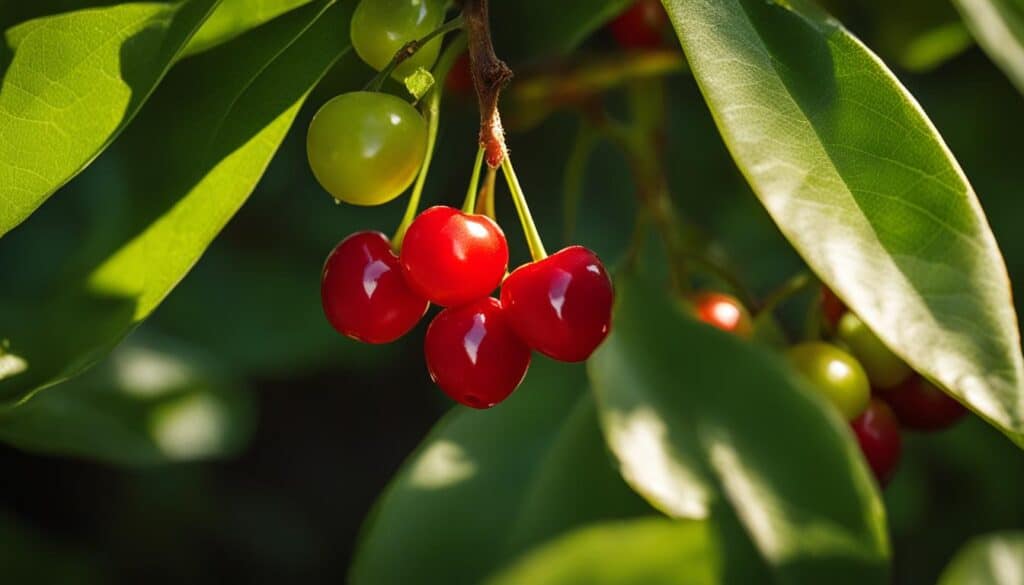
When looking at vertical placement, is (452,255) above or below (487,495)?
above

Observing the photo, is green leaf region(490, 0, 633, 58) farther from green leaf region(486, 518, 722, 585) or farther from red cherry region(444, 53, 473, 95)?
green leaf region(486, 518, 722, 585)

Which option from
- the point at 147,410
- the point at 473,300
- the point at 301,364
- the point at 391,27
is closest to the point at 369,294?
the point at 473,300

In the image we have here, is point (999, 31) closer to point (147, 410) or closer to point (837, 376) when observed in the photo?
point (837, 376)

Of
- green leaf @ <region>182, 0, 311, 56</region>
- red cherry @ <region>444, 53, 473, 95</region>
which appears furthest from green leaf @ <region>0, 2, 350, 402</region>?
red cherry @ <region>444, 53, 473, 95</region>

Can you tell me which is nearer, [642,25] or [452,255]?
[452,255]

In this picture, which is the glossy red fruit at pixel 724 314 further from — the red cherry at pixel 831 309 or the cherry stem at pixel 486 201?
the cherry stem at pixel 486 201
